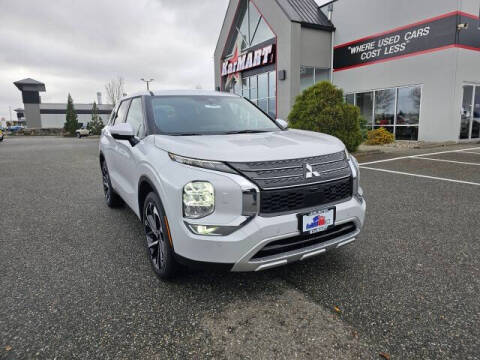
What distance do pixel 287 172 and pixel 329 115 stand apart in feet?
29.0

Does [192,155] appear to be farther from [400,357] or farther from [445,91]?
[445,91]

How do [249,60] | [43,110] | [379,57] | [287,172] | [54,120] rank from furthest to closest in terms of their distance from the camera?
[43,110], [54,120], [249,60], [379,57], [287,172]

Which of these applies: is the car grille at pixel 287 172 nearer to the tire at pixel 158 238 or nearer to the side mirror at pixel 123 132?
the tire at pixel 158 238

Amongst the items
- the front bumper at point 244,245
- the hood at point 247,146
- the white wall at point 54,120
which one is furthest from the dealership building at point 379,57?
the white wall at point 54,120

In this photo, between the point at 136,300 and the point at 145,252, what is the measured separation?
37.8 inches

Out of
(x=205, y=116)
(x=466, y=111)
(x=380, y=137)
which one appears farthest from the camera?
(x=380, y=137)

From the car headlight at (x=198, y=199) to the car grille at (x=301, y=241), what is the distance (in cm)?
48

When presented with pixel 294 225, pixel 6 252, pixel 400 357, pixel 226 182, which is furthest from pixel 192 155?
pixel 6 252

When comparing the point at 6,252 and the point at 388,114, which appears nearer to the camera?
the point at 6,252

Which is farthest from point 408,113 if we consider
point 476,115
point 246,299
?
point 246,299

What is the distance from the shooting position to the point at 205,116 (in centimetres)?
357

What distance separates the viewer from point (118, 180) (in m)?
4.19

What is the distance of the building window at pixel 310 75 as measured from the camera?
58.8 feet

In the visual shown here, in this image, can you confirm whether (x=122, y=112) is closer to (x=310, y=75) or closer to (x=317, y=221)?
(x=317, y=221)
